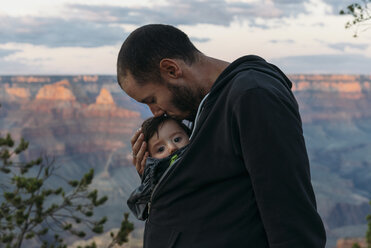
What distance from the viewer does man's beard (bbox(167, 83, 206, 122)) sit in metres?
1.64

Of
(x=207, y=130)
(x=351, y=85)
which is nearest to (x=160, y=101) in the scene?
(x=207, y=130)

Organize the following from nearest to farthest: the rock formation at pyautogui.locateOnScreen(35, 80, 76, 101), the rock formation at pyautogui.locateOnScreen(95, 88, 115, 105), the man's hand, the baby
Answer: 1. the baby
2. the man's hand
3. the rock formation at pyautogui.locateOnScreen(35, 80, 76, 101)
4. the rock formation at pyautogui.locateOnScreen(95, 88, 115, 105)

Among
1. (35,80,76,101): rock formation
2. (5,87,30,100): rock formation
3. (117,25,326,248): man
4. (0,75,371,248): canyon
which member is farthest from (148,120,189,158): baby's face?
(5,87,30,100): rock formation

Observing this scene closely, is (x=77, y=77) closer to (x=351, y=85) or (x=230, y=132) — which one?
(x=351, y=85)

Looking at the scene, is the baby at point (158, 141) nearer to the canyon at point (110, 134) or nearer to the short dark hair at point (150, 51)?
the short dark hair at point (150, 51)

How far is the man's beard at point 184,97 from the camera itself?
164 cm

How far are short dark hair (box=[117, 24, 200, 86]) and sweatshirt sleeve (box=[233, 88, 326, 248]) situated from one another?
0.43 metres

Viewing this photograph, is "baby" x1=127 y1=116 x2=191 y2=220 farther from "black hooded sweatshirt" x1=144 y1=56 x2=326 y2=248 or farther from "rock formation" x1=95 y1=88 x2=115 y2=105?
"rock formation" x1=95 y1=88 x2=115 y2=105

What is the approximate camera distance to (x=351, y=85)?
313 feet

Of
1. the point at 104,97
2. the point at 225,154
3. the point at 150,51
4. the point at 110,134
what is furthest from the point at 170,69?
the point at 110,134

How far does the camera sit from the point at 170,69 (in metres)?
1.60

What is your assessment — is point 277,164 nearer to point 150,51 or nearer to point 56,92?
point 150,51

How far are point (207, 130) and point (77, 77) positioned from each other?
269 ft

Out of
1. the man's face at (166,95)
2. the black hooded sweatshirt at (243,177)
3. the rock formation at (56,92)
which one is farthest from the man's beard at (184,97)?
the rock formation at (56,92)
